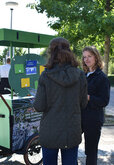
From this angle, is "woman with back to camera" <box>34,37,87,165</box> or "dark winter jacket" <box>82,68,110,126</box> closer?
"woman with back to camera" <box>34,37,87,165</box>

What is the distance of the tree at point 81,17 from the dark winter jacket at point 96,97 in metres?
3.36

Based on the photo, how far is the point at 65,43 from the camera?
1887 mm

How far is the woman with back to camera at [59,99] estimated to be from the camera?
5.90ft

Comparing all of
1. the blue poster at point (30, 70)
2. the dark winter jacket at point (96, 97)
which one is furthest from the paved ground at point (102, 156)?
the blue poster at point (30, 70)

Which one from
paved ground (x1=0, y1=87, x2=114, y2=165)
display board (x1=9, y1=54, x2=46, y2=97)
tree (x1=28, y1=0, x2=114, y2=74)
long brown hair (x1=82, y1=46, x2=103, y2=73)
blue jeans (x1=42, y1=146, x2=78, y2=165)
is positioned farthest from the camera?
tree (x1=28, y1=0, x2=114, y2=74)

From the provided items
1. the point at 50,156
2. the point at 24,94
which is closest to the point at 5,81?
the point at 24,94

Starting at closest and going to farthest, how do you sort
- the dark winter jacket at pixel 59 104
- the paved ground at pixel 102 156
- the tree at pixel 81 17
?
the dark winter jacket at pixel 59 104 < the paved ground at pixel 102 156 < the tree at pixel 81 17

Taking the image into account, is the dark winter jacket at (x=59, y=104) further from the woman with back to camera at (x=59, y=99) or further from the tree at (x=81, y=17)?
the tree at (x=81, y=17)

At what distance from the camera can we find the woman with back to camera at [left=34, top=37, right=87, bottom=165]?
1799mm

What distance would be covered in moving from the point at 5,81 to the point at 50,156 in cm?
335

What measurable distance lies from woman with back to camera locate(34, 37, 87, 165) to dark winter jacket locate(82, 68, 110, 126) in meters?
0.66

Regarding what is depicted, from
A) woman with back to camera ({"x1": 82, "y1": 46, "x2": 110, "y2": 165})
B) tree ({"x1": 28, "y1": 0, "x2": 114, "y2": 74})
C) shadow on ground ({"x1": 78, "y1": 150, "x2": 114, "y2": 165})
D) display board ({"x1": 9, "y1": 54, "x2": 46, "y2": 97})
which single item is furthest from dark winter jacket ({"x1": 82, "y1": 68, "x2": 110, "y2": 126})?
tree ({"x1": 28, "y1": 0, "x2": 114, "y2": 74})

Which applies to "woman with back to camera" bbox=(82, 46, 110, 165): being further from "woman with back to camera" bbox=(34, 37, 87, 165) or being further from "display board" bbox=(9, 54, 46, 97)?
"display board" bbox=(9, 54, 46, 97)

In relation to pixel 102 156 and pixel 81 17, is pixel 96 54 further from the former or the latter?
pixel 81 17
